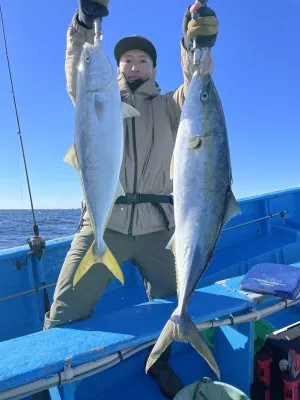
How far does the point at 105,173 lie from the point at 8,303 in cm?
264

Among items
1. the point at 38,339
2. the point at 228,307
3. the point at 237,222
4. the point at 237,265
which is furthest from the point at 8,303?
the point at 237,222

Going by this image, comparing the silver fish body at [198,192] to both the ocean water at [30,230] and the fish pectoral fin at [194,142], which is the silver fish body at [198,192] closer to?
the fish pectoral fin at [194,142]

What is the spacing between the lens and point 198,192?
7.12ft

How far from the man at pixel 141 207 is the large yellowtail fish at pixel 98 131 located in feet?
2.03

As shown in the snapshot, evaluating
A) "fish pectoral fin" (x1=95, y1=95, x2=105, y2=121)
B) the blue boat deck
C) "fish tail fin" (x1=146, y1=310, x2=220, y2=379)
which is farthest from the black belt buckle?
"fish tail fin" (x1=146, y1=310, x2=220, y2=379)

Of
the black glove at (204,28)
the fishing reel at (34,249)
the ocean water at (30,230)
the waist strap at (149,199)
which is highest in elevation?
the black glove at (204,28)

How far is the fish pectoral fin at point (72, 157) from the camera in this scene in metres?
2.18

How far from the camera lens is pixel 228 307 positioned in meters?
2.67

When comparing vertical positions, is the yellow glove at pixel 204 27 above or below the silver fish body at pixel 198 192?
above

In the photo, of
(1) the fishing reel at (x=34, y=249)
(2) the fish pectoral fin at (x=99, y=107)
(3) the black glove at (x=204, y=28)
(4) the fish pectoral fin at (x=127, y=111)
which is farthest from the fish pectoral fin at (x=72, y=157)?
(1) the fishing reel at (x=34, y=249)

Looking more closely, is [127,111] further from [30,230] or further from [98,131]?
[30,230]

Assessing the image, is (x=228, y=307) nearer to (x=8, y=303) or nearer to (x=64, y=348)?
(x=64, y=348)

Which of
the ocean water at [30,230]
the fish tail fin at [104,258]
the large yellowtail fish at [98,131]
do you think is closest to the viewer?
the large yellowtail fish at [98,131]

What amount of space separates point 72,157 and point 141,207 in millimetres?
927
